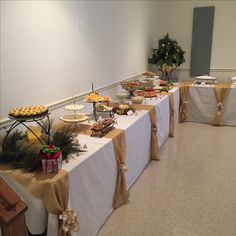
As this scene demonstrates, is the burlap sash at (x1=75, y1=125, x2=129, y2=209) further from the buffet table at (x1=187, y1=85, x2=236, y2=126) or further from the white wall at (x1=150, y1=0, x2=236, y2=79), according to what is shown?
the white wall at (x1=150, y1=0, x2=236, y2=79)

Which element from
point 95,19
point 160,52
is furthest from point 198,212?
point 160,52

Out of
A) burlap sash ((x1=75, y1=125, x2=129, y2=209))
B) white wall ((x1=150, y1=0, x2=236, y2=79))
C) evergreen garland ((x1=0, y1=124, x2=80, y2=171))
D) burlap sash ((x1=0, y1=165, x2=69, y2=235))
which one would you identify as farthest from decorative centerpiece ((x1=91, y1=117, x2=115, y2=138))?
white wall ((x1=150, y1=0, x2=236, y2=79))

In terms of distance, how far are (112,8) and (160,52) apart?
1426 millimetres

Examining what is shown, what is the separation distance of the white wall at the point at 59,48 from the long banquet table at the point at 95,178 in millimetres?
492

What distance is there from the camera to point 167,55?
407 cm

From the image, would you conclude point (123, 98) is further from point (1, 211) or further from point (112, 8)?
point (1, 211)

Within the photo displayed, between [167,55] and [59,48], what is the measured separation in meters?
2.38

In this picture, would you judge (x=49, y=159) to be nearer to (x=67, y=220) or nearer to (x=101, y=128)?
(x=67, y=220)

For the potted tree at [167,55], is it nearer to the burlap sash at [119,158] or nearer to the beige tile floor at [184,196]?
the beige tile floor at [184,196]

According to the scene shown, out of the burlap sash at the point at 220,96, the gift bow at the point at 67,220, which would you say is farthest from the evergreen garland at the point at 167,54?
the gift bow at the point at 67,220

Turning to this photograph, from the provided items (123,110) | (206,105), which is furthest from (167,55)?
(123,110)

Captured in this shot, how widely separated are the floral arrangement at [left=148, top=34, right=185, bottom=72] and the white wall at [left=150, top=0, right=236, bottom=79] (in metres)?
0.42

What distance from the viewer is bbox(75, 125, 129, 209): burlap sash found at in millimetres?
1780

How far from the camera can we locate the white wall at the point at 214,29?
13.5 feet
